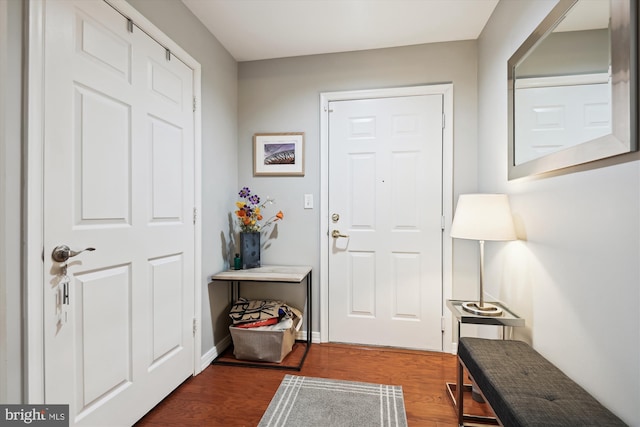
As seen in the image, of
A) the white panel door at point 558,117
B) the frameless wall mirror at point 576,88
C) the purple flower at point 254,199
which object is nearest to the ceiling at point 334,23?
the frameless wall mirror at point 576,88

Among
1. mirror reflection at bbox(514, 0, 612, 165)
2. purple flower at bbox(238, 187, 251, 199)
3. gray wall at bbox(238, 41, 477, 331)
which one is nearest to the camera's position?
mirror reflection at bbox(514, 0, 612, 165)

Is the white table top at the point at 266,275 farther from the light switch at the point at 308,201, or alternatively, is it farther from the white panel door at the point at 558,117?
the white panel door at the point at 558,117

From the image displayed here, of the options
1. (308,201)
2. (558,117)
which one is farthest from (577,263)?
(308,201)

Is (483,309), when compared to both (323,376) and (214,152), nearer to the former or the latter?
(323,376)

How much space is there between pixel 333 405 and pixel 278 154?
1.90m

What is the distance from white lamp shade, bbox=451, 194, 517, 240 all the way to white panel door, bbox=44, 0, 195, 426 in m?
1.70

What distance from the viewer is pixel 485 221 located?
5.22 feet

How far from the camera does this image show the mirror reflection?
3.38 ft

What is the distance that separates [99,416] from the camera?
1.33 metres

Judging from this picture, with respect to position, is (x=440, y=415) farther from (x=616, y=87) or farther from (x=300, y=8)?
(x=300, y=8)

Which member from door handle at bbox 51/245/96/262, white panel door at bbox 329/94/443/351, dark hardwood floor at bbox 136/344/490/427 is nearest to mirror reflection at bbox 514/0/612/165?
white panel door at bbox 329/94/443/351

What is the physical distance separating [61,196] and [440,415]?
2.08 m

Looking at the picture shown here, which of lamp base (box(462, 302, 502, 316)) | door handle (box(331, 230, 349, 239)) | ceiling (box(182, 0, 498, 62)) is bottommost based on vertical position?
lamp base (box(462, 302, 502, 316))

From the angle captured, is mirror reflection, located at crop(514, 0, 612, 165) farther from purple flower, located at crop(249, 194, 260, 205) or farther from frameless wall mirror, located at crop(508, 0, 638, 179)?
purple flower, located at crop(249, 194, 260, 205)
